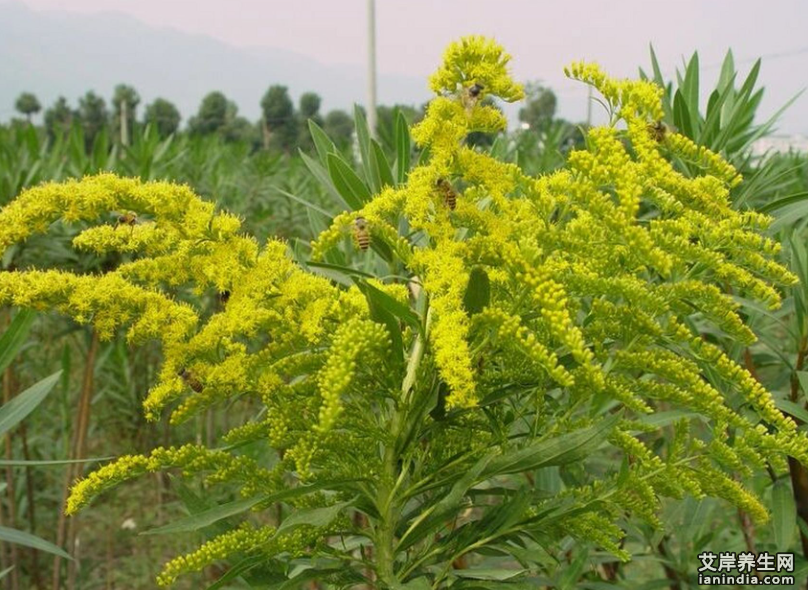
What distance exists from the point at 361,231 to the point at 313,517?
440 mm

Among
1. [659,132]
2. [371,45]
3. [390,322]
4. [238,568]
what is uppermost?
[371,45]

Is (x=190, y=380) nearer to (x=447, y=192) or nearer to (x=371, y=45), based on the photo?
(x=447, y=192)

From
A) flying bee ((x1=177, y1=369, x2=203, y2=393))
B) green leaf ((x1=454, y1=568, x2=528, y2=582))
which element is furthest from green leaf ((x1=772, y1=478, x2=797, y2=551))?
flying bee ((x1=177, y1=369, x2=203, y2=393))

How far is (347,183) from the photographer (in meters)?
1.44

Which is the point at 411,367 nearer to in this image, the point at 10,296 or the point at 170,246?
the point at 170,246

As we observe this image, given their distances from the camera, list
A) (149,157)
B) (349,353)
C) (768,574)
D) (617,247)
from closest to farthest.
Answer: (349,353), (617,247), (768,574), (149,157)

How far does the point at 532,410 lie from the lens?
1.39 m

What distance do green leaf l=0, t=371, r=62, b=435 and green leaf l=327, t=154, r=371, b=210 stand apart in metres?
0.67

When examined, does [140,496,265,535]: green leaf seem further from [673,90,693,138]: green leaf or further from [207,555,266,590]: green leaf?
[673,90,693,138]: green leaf

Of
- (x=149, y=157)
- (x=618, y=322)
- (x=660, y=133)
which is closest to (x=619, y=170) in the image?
(x=618, y=322)

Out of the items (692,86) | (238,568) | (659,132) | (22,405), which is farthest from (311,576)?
(692,86)

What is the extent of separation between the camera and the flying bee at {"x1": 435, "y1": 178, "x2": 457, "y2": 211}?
114cm

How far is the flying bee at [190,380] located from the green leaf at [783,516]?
4.56ft

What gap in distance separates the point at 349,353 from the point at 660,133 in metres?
0.79
